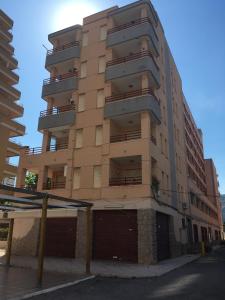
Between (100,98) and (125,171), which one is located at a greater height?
(100,98)

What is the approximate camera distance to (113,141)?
87.2 feet

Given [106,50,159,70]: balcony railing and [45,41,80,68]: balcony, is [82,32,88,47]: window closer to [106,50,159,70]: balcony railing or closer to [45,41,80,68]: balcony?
[45,41,80,68]: balcony

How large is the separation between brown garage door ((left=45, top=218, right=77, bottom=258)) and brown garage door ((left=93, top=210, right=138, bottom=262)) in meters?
2.16

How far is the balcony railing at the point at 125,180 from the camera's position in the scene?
2516 cm

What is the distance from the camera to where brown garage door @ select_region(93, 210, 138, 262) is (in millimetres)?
22547

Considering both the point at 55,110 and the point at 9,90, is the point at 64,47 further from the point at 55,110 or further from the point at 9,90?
the point at 9,90

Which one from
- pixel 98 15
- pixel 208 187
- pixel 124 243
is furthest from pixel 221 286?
pixel 208 187

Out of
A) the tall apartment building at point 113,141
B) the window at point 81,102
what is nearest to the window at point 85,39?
the tall apartment building at point 113,141

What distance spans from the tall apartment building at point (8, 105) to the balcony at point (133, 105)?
21722 millimetres

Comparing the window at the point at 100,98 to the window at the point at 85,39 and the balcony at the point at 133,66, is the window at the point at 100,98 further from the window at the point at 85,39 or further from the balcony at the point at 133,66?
the window at the point at 85,39

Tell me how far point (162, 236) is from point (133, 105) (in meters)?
11.6

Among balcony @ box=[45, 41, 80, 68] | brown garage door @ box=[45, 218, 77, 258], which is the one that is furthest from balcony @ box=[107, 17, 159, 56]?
brown garage door @ box=[45, 218, 77, 258]

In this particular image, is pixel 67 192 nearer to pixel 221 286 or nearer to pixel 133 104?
pixel 133 104

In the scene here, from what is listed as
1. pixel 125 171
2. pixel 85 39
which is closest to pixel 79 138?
pixel 125 171
